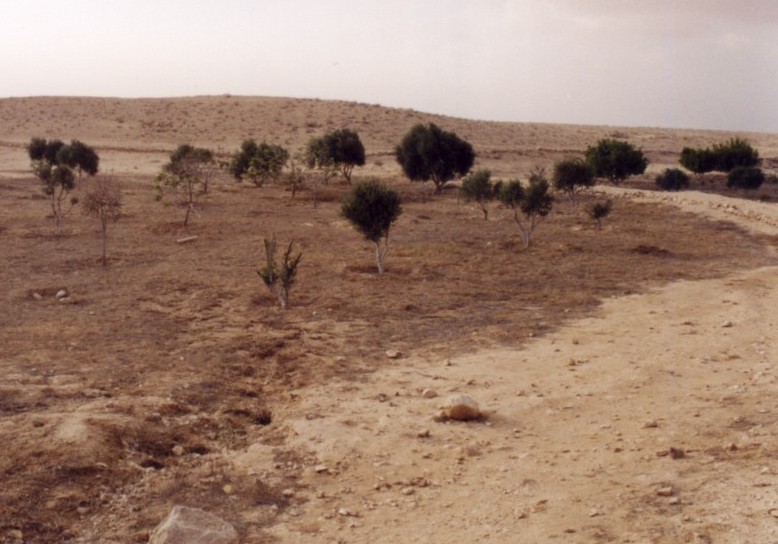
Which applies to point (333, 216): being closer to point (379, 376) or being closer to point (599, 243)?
point (599, 243)

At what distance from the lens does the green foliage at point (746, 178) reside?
1663 inches

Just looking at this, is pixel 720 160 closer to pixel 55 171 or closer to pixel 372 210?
pixel 372 210

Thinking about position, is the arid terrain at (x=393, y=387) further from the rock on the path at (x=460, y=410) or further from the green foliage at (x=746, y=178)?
the green foliage at (x=746, y=178)

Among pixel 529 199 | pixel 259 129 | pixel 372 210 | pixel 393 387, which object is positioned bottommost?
pixel 393 387

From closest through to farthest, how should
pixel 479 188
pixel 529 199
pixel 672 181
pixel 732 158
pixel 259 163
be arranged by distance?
pixel 529 199 < pixel 479 188 < pixel 259 163 < pixel 672 181 < pixel 732 158

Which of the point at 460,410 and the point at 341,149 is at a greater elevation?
the point at 341,149

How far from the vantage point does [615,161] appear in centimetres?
4225

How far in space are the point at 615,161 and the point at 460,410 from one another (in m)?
36.3

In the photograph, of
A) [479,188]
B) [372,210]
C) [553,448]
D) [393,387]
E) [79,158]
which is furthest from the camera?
[79,158]

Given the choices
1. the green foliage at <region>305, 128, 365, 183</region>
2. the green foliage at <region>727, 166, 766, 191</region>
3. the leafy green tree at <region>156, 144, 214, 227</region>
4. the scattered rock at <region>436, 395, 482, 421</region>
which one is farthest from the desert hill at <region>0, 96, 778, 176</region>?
the scattered rock at <region>436, 395, 482, 421</region>

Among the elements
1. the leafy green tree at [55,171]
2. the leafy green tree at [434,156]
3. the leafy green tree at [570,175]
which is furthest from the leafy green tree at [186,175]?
the leafy green tree at [570,175]

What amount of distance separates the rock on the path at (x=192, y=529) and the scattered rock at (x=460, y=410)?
10.2 feet

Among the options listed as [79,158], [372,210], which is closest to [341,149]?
[79,158]

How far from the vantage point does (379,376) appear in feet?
34.5
